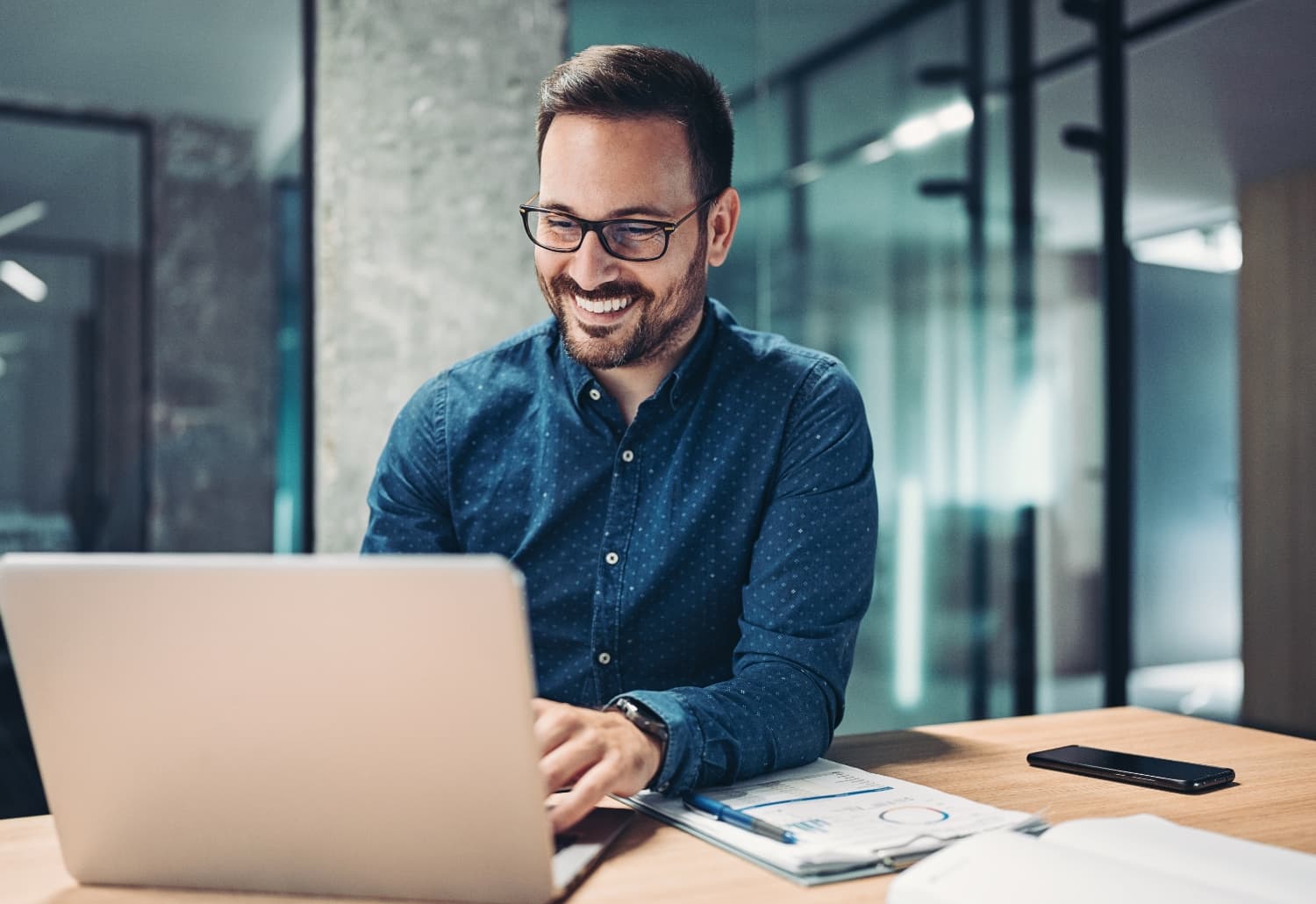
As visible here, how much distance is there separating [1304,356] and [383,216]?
297 centimetres

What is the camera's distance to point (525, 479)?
1.58m

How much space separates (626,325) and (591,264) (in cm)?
10

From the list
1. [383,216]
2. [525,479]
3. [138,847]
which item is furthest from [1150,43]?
[138,847]

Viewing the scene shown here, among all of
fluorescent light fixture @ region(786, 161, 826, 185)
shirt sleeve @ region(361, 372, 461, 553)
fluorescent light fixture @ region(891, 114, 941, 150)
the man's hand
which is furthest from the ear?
fluorescent light fixture @ region(891, 114, 941, 150)

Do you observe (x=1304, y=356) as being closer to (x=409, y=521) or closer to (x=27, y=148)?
(x=409, y=521)

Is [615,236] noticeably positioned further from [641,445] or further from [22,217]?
[22,217]

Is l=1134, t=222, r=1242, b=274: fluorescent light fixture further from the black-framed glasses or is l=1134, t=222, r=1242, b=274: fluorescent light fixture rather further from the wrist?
the wrist

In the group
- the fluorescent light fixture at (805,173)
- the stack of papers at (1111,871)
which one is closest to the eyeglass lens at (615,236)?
the stack of papers at (1111,871)

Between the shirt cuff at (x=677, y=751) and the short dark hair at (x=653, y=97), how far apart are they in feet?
2.49

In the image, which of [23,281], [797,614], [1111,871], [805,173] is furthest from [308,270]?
[1111,871]

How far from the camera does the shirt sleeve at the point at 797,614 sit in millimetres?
1050

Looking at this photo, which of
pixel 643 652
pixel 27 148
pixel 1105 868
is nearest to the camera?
pixel 1105 868

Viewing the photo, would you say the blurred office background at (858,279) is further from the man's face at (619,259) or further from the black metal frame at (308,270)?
the man's face at (619,259)

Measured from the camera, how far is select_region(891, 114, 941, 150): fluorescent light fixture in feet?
11.0
